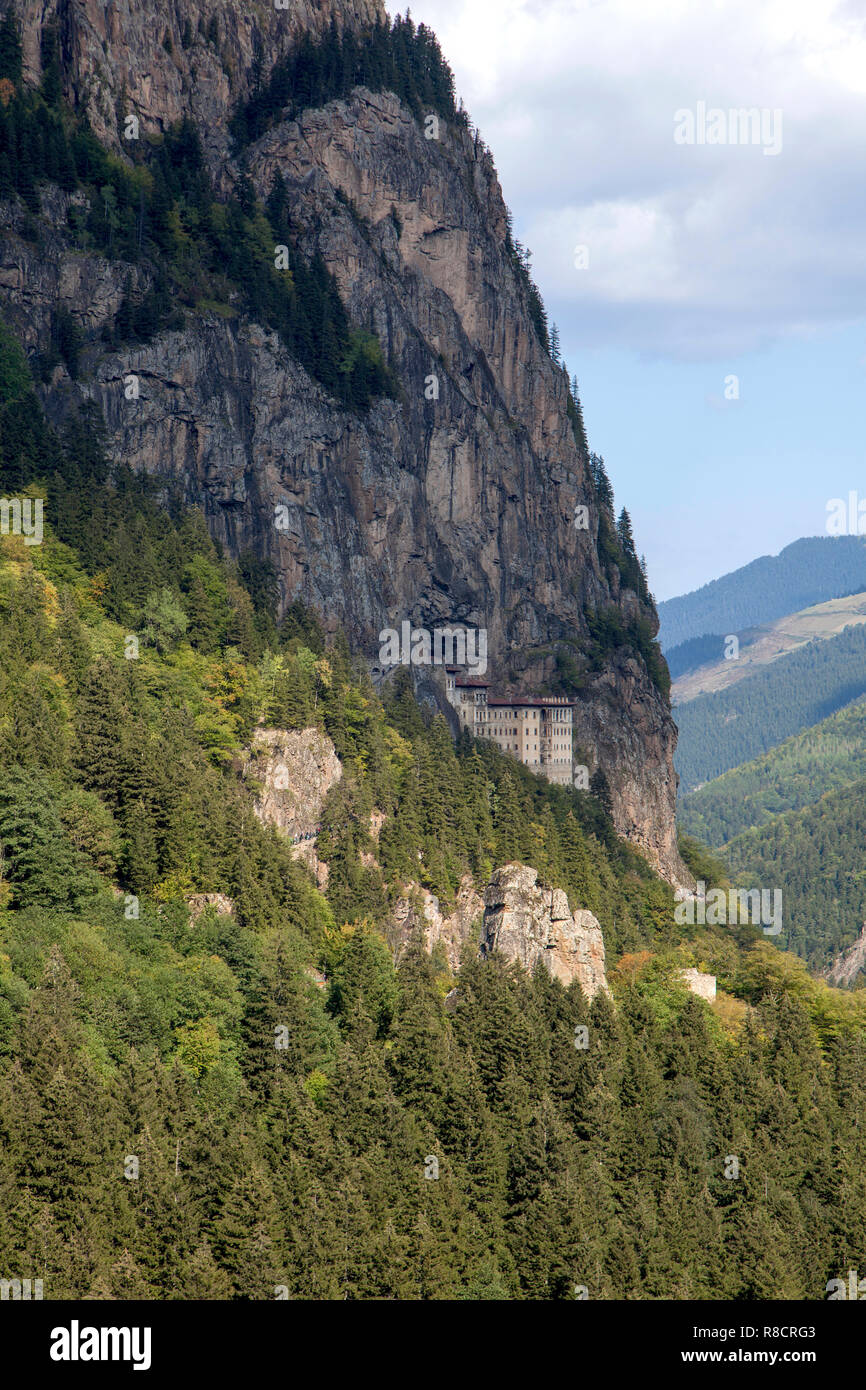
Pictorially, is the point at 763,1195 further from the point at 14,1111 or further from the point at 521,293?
the point at 521,293

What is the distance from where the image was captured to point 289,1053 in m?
73.2

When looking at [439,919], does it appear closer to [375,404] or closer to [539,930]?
[539,930]

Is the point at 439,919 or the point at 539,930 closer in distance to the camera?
the point at 539,930

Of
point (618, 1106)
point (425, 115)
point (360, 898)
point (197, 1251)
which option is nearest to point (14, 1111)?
point (197, 1251)

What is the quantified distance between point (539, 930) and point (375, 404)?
67.3 meters

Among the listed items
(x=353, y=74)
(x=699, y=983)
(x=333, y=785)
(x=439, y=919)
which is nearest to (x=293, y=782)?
(x=333, y=785)

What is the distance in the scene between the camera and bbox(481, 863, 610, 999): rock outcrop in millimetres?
107938

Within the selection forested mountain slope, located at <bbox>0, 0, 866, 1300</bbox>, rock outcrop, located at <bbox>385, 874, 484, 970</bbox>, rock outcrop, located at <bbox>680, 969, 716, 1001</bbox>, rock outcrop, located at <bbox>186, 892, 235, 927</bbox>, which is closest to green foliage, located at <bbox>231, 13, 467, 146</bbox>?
forested mountain slope, located at <bbox>0, 0, 866, 1300</bbox>

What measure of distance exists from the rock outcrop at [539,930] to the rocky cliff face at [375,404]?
45.9m

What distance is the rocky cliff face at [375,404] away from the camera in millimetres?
143250

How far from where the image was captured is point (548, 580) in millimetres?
183625

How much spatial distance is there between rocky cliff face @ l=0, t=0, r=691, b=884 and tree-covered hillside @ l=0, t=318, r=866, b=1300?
29.8 meters

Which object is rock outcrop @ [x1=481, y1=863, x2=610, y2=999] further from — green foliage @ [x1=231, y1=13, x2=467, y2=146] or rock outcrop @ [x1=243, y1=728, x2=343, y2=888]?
green foliage @ [x1=231, y1=13, x2=467, y2=146]

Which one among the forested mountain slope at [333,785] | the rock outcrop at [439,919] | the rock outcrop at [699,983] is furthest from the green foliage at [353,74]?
the rock outcrop at [699,983]
